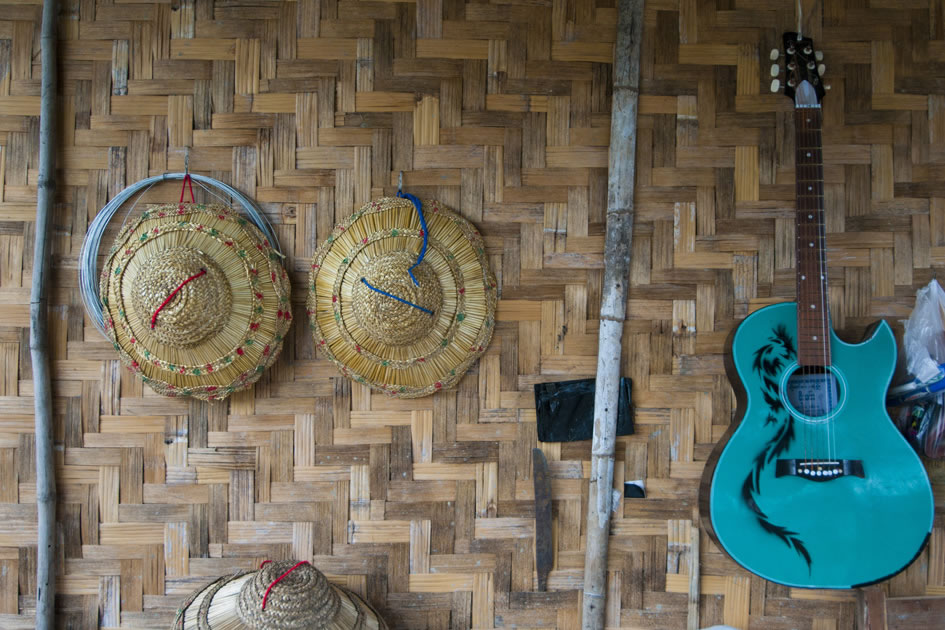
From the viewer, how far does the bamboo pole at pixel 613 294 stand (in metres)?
1.97

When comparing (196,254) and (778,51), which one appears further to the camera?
(778,51)

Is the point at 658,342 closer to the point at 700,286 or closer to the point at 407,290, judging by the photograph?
the point at 700,286

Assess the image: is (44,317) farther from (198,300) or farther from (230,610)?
(230,610)

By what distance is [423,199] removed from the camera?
2.01m

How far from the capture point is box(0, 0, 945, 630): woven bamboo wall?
78.8 inches

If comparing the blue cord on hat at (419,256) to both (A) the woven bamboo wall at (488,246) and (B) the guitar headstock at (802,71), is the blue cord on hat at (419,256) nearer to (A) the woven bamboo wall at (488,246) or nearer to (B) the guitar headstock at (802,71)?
(A) the woven bamboo wall at (488,246)

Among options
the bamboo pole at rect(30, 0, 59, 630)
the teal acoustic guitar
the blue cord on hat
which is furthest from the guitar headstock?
the bamboo pole at rect(30, 0, 59, 630)

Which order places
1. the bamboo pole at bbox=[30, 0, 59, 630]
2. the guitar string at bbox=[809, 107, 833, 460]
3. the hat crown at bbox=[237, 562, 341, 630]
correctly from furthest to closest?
1. the bamboo pole at bbox=[30, 0, 59, 630]
2. the guitar string at bbox=[809, 107, 833, 460]
3. the hat crown at bbox=[237, 562, 341, 630]

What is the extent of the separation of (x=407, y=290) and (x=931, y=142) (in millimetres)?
1635

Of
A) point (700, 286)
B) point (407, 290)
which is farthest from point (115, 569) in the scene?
point (700, 286)

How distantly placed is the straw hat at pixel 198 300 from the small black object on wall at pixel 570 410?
0.79 m

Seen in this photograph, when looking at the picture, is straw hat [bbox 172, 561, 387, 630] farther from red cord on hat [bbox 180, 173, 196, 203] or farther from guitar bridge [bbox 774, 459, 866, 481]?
guitar bridge [bbox 774, 459, 866, 481]

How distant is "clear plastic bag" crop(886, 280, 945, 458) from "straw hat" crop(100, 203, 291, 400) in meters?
1.77

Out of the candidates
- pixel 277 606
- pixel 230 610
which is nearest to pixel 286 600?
pixel 277 606
